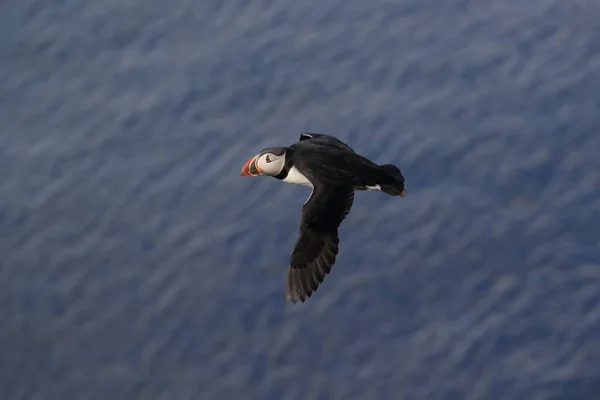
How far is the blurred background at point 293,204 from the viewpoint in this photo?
2038cm

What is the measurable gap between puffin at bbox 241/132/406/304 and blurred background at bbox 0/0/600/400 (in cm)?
538

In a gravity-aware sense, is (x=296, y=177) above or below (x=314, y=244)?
above

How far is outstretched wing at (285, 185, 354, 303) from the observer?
48.5 ft

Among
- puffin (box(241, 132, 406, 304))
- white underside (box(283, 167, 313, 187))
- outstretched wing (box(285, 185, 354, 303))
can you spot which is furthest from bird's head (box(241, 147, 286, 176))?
outstretched wing (box(285, 185, 354, 303))

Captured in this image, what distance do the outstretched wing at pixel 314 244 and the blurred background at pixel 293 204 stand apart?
5651mm

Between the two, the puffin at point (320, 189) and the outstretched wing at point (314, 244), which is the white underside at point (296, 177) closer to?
the puffin at point (320, 189)

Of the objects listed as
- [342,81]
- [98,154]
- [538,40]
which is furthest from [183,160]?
[538,40]

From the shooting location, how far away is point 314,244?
14.9 meters

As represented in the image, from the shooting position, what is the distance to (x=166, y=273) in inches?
842

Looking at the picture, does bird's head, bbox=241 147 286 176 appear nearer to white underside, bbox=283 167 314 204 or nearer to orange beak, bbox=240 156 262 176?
orange beak, bbox=240 156 262 176

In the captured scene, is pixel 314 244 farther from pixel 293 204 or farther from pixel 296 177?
pixel 293 204

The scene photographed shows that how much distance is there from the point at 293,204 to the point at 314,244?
6665mm

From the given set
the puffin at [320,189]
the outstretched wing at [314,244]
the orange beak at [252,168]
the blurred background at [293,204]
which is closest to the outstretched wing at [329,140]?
the puffin at [320,189]

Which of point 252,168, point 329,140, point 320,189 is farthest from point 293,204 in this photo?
point 320,189
